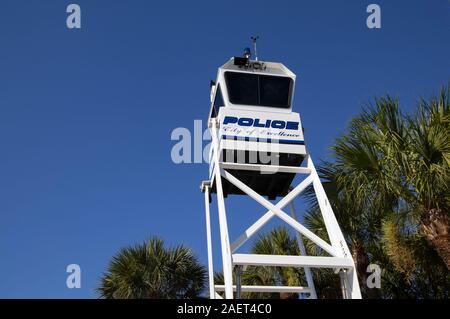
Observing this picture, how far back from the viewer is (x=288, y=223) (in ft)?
35.9

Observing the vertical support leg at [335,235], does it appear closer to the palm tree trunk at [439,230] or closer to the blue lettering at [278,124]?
the blue lettering at [278,124]

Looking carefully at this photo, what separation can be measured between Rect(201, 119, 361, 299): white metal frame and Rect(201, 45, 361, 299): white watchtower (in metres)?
0.02

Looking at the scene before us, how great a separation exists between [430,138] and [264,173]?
3.71 m

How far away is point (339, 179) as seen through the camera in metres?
11.2

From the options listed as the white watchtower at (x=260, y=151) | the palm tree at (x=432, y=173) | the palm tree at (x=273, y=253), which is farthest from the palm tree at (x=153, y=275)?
the palm tree at (x=432, y=173)

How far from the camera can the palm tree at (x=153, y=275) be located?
1761 cm

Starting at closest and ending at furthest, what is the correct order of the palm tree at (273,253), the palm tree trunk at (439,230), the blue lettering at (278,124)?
the palm tree trunk at (439,230) < the blue lettering at (278,124) < the palm tree at (273,253)

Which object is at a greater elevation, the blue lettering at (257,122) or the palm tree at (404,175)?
the blue lettering at (257,122)

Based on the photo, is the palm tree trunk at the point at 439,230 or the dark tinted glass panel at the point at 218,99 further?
the dark tinted glass panel at the point at 218,99

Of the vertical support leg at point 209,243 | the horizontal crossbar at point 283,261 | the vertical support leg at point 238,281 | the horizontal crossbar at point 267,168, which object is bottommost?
the vertical support leg at point 238,281

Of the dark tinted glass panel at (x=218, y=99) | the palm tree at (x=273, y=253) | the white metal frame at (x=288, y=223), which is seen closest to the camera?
the white metal frame at (x=288, y=223)

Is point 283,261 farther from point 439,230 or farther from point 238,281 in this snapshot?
point 439,230

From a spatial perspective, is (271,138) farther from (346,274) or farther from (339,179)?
(346,274)
